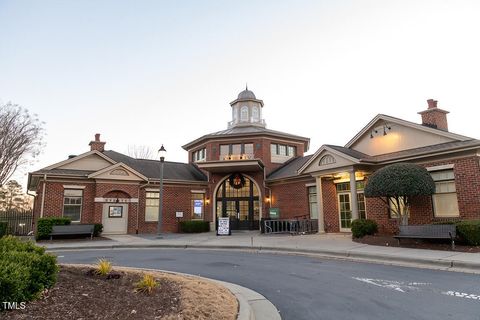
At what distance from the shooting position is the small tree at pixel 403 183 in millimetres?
13203

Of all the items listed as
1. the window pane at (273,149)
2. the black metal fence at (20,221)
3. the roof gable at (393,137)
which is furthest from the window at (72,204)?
the roof gable at (393,137)

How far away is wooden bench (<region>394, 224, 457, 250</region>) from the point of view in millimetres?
11391

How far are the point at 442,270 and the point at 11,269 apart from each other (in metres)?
9.50

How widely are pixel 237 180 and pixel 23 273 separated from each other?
2162 cm

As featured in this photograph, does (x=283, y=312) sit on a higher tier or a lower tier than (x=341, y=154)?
lower

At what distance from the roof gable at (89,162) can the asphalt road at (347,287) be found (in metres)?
14.1

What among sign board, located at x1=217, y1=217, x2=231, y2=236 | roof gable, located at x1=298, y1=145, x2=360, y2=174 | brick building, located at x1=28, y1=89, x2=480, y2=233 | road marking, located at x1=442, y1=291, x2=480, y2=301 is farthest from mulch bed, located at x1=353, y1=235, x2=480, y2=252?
sign board, located at x1=217, y1=217, x2=231, y2=236

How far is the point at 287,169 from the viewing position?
25.0 meters

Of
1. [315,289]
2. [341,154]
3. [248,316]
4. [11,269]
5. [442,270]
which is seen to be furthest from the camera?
[341,154]

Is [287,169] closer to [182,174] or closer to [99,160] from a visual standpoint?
[182,174]

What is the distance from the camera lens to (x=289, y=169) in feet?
81.1

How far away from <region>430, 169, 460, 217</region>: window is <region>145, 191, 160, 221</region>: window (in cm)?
1770

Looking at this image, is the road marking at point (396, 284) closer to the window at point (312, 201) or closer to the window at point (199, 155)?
the window at point (312, 201)

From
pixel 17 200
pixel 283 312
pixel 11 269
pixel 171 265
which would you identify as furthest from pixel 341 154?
pixel 17 200
